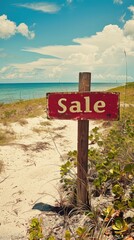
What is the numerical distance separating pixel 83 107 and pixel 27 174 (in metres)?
2.32

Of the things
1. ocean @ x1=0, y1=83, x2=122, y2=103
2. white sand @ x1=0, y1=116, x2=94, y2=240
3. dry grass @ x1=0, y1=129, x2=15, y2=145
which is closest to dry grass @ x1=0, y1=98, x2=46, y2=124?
dry grass @ x1=0, y1=129, x2=15, y2=145

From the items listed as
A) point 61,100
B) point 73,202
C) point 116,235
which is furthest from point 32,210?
point 61,100

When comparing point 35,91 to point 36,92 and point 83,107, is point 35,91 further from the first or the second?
point 83,107

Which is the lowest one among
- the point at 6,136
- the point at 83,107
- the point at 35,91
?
the point at 6,136

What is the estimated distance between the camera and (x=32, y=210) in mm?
3244

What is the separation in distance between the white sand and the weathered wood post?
36 cm

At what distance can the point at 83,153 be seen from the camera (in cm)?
286

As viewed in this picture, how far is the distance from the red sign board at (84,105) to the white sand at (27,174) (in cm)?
88

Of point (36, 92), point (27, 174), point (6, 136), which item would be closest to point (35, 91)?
point (36, 92)

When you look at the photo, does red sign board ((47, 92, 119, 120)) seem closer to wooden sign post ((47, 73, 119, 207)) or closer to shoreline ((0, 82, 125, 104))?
wooden sign post ((47, 73, 119, 207))

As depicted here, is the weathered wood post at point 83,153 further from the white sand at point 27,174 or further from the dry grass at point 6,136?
the dry grass at point 6,136

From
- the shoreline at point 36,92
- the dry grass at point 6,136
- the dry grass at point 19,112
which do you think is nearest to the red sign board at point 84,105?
the shoreline at point 36,92

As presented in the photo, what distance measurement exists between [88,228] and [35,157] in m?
2.91

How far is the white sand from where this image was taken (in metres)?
3.10
